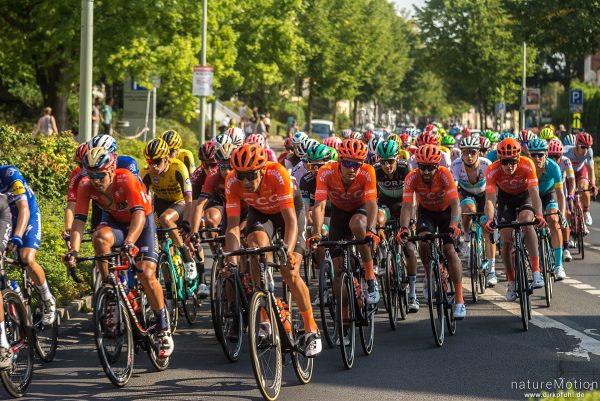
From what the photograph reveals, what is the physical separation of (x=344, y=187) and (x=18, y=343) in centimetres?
372

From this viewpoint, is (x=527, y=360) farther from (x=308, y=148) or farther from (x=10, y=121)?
(x=10, y=121)

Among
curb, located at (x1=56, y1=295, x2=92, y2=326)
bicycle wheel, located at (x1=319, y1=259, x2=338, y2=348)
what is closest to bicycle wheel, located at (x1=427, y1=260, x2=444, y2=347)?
bicycle wheel, located at (x1=319, y1=259, x2=338, y2=348)

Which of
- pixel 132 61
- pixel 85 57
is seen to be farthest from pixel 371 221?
pixel 132 61

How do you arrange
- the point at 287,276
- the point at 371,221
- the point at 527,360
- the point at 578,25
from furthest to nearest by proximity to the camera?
the point at 578,25
the point at 371,221
the point at 527,360
the point at 287,276

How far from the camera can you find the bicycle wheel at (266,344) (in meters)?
8.25

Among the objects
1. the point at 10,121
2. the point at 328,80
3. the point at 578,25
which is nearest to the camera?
the point at 578,25

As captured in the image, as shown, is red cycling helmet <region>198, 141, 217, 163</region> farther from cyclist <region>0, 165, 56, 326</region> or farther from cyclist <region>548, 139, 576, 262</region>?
cyclist <region>548, 139, 576, 262</region>

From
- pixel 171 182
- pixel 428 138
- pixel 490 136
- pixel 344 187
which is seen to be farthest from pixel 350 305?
pixel 490 136

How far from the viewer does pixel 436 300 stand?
11023mm

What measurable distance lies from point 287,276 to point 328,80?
65.8m

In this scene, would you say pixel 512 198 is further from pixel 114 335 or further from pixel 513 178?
pixel 114 335

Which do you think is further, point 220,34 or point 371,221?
point 220,34

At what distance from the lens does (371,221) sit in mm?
10820

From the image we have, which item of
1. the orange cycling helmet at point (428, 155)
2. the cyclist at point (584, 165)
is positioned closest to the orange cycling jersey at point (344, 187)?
the orange cycling helmet at point (428, 155)
